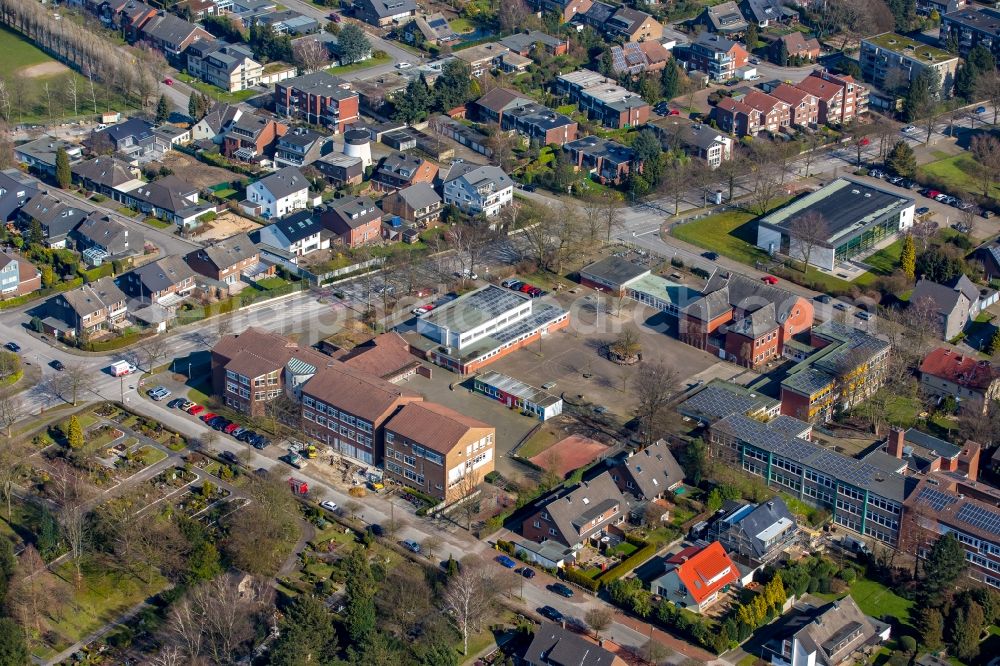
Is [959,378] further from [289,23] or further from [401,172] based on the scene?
[289,23]

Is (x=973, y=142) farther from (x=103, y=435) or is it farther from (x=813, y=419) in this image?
(x=103, y=435)

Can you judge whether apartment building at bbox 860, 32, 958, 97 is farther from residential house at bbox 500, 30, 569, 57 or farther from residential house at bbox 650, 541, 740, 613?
residential house at bbox 650, 541, 740, 613

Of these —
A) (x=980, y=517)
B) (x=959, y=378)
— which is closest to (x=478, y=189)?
(x=959, y=378)

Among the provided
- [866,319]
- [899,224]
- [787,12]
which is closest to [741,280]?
[866,319]

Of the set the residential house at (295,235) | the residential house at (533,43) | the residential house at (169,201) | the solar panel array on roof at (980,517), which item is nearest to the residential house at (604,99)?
the residential house at (533,43)


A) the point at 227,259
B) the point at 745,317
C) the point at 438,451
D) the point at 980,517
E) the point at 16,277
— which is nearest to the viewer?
the point at 980,517

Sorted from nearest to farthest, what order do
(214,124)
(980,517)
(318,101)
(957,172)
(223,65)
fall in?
1. (980,517)
2. (957,172)
3. (214,124)
4. (318,101)
5. (223,65)

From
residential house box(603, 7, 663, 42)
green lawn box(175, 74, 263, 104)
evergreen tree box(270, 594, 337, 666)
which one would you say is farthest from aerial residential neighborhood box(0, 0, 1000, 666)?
green lawn box(175, 74, 263, 104)
